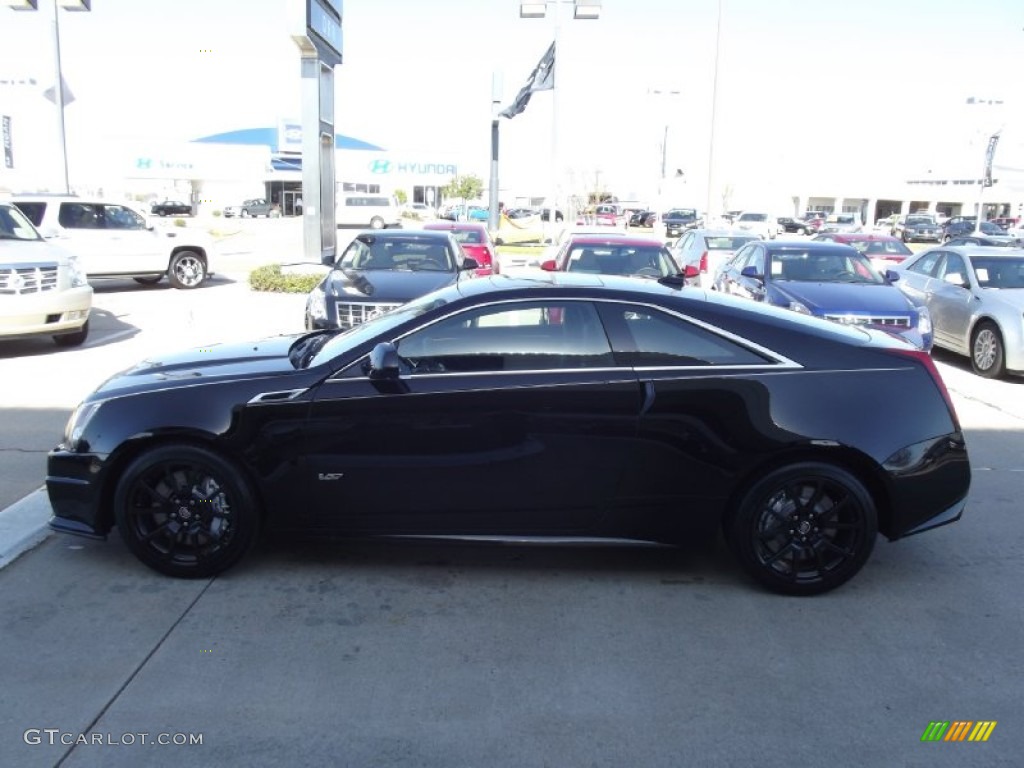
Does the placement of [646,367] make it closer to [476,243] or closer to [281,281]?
[476,243]

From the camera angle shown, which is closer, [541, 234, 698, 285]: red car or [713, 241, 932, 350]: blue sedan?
[713, 241, 932, 350]: blue sedan

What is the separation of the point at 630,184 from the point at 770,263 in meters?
116

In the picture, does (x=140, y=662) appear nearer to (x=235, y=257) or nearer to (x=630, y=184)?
(x=235, y=257)

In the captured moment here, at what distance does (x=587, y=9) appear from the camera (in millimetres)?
25219

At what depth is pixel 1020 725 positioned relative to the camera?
3426 mm

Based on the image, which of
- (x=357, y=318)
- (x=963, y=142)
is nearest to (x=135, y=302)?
(x=357, y=318)

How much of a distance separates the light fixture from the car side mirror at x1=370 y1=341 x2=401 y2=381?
2334cm

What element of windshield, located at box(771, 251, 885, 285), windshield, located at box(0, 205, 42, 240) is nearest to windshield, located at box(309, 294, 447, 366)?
windshield, located at box(771, 251, 885, 285)

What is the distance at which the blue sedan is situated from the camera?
10164mm

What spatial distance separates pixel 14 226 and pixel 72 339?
161cm

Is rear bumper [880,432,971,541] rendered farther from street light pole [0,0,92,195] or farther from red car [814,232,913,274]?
street light pole [0,0,92,195]

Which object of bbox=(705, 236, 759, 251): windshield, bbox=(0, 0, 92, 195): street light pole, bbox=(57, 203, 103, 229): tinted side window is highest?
bbox=(0, 0, 92, 195): street light pole

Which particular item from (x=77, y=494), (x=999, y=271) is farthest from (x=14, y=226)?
(x=999, y=271)

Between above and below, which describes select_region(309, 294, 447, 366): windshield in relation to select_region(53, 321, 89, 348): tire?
above
